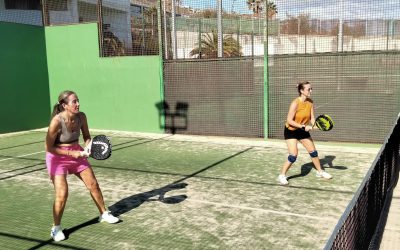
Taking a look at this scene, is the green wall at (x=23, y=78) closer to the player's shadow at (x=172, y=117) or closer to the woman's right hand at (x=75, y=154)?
the player's shadow at (x=172, y=117)

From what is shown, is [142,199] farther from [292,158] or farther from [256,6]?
[256,6]

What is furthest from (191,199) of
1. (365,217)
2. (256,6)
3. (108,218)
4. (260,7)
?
(256,6)

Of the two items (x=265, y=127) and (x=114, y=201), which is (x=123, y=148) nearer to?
(x=265, y=127)

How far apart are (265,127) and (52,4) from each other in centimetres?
880

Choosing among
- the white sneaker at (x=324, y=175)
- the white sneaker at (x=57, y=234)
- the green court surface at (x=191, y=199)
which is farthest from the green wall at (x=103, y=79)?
the white sneaker at (x=57, y=234)

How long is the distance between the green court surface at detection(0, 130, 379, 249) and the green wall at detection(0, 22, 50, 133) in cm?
420

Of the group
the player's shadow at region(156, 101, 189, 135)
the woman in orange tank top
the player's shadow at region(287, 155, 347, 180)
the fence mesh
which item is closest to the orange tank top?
the woman in orange tank top

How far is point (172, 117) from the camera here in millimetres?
12953

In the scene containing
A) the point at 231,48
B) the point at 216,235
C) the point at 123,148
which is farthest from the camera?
the point at 231,48

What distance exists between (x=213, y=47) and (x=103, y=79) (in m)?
3.84

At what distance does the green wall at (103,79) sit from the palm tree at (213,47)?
132cm

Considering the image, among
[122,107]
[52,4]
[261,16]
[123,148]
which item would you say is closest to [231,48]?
[261,16]

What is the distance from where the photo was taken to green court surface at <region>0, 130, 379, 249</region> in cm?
509

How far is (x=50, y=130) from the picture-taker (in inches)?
190
